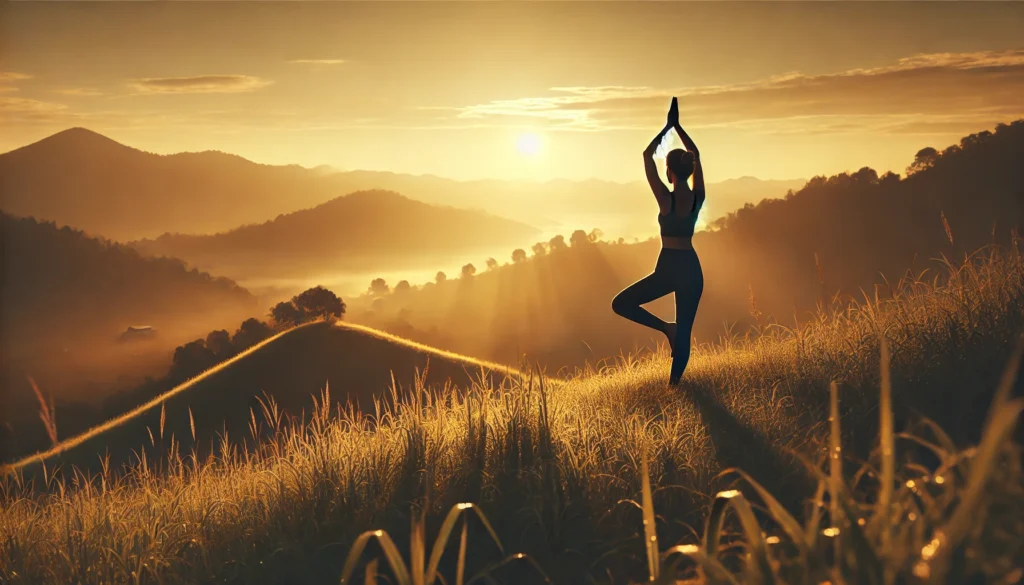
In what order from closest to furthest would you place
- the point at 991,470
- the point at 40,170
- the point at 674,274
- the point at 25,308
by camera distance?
the point at 991,470, the point at 674,274, the point at 25,308, the point at 40,170

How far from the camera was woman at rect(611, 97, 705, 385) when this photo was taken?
22.6ft

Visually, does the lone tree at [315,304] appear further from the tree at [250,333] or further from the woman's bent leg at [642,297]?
the woman's bent leg at [642,297]

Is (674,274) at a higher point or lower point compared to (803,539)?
higher

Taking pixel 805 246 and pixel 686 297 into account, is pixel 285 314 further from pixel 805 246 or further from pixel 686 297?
pixel 805 246

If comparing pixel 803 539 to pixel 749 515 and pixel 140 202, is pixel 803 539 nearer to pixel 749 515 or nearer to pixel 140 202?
pixel 749 515

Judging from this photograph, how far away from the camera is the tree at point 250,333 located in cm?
4519

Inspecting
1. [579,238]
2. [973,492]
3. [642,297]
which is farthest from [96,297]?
[973,492]

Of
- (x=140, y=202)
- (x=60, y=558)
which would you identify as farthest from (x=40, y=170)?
(x=60, y=558)

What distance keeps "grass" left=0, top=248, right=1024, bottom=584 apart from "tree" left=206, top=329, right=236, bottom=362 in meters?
37.8

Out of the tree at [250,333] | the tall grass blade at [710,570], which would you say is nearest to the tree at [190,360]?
the tree at [250,333]

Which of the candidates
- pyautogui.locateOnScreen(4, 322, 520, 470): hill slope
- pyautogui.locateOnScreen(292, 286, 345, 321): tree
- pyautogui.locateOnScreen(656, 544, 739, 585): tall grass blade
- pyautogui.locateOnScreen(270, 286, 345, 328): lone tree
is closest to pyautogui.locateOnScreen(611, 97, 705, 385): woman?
pyautogui.locateOnScreen(656, 544, 739, 585): tall grass blade

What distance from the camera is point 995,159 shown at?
54.5 m

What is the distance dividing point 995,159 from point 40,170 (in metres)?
199

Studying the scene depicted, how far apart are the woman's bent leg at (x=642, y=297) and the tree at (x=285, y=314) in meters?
33.9
